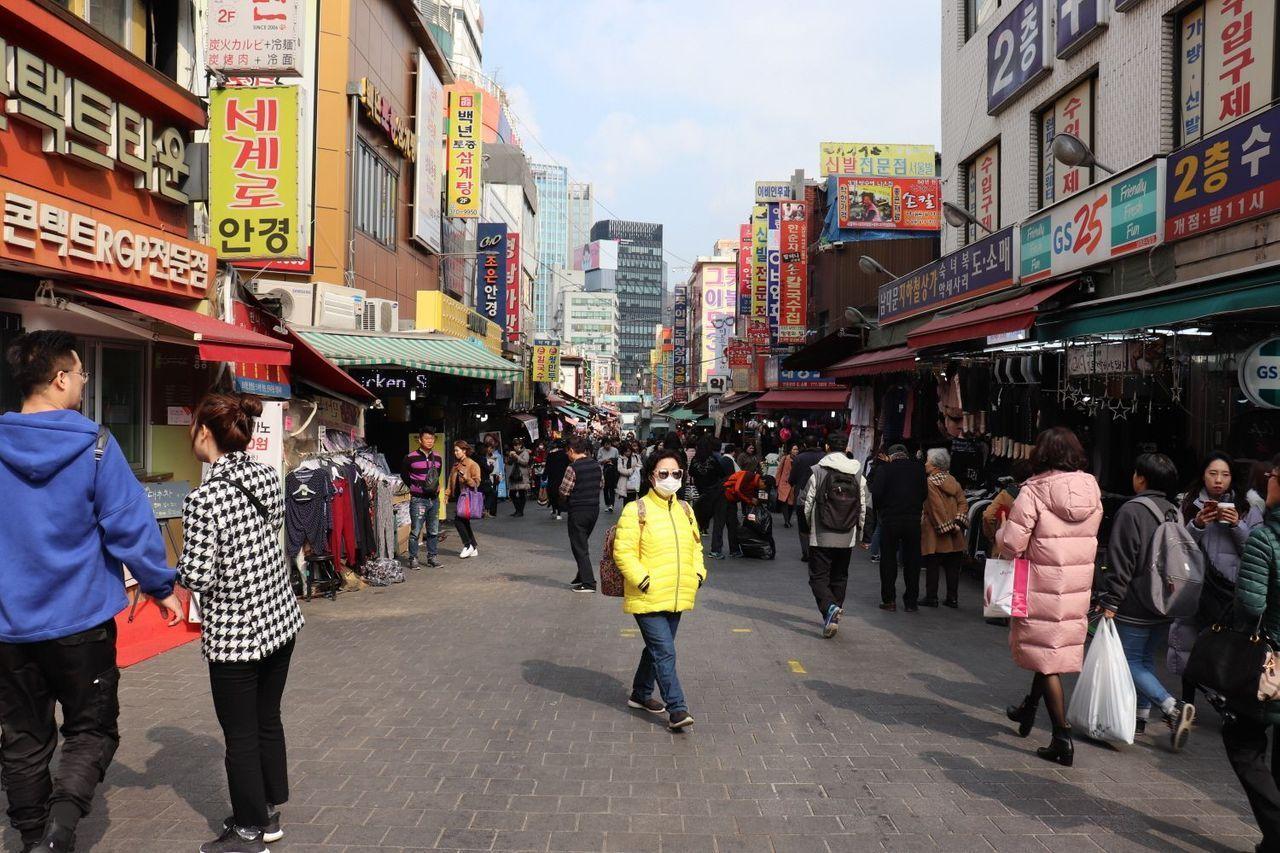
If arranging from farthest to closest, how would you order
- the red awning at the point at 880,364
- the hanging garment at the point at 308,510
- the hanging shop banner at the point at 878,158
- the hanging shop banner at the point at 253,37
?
the hanging shop banner at the point at 878,158
the red awning at the point at 880,364
the hanging shop banner at the point at 253,37
the hanging garment at the point at 308,510

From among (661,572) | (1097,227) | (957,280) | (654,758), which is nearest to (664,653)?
(661,572)

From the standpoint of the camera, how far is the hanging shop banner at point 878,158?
32.8 meters

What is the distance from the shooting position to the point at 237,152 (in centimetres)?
1024

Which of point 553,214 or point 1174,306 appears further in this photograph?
point 553,214

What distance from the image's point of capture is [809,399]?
87.6ft

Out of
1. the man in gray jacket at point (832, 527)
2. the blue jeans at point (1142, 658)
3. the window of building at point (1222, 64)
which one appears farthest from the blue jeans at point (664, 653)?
the window of building at point (1222, 64)

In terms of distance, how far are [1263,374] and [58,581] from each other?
7.71 m

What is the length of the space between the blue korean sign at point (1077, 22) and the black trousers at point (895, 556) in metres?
6.58

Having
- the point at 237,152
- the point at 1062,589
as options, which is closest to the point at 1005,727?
the point at 1062,589

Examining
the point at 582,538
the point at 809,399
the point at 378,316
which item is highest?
the point at 378,316

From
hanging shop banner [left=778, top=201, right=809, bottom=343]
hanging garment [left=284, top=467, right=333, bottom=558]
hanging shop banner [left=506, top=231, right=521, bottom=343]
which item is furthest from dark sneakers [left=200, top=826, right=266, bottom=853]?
hanging shop banner [left=778, top=201, right=809, bottom=343]

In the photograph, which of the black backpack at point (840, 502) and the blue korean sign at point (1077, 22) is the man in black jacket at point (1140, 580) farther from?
the blue korean sign at point (1077, 22)

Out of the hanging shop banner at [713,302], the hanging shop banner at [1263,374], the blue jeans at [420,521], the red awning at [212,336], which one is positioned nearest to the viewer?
the hanging shop banner at [1263,374]

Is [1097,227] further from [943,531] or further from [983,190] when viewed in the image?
[983,190]
